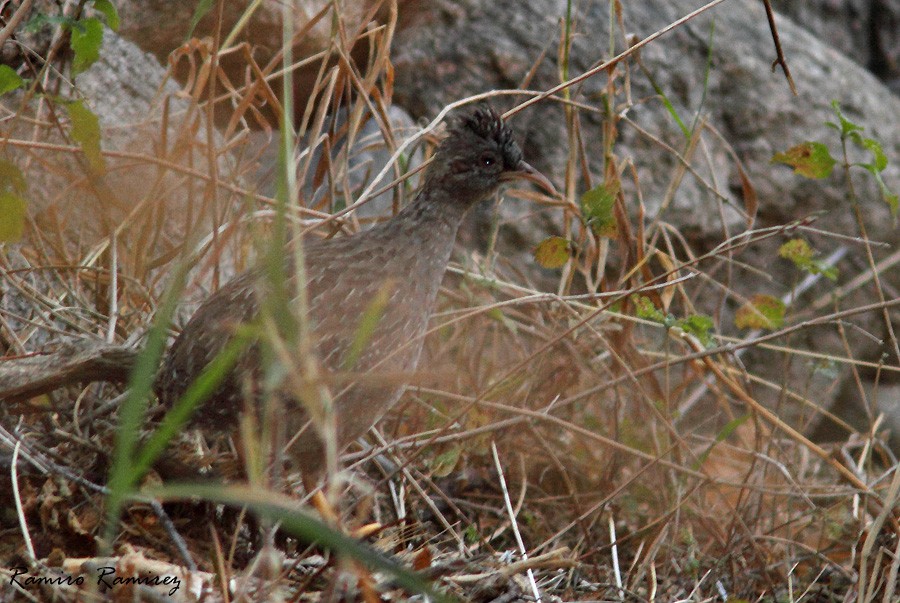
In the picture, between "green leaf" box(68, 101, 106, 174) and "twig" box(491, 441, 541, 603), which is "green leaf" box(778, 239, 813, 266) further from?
"green leaf" box(68, 101, 106, 174)

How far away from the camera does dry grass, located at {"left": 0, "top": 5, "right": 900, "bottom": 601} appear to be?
270 cm

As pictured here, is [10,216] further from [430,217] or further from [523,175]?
[523,175]

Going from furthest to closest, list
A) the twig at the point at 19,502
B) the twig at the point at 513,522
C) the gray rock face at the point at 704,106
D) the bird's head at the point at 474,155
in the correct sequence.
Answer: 1. the gray rock face at the point at 704,106
2. the bird's head at the point at 474,155
3. the twig at the point at 513,522
4. the twig at the point at 19,502

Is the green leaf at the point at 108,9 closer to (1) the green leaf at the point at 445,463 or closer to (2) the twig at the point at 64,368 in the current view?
(2) the twig at the point at 64,368

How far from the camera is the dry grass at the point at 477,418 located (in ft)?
8.87

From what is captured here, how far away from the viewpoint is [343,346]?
9.02 ft

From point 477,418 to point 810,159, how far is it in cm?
130

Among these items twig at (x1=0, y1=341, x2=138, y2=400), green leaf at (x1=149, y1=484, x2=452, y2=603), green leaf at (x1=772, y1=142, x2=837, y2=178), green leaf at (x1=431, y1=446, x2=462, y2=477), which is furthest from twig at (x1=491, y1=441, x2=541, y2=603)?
green leaf at (x1=772, y1=142, x2=837, y2=178)

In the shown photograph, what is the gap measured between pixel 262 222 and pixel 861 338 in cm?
349

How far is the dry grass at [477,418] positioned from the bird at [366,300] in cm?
13

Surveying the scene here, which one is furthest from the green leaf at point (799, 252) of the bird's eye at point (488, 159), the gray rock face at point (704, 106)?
the gray rock face at point (704, 106)

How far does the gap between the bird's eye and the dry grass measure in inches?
7.9

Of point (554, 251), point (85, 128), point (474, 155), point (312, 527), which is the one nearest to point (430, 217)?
point (474, 155)

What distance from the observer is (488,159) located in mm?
3211
